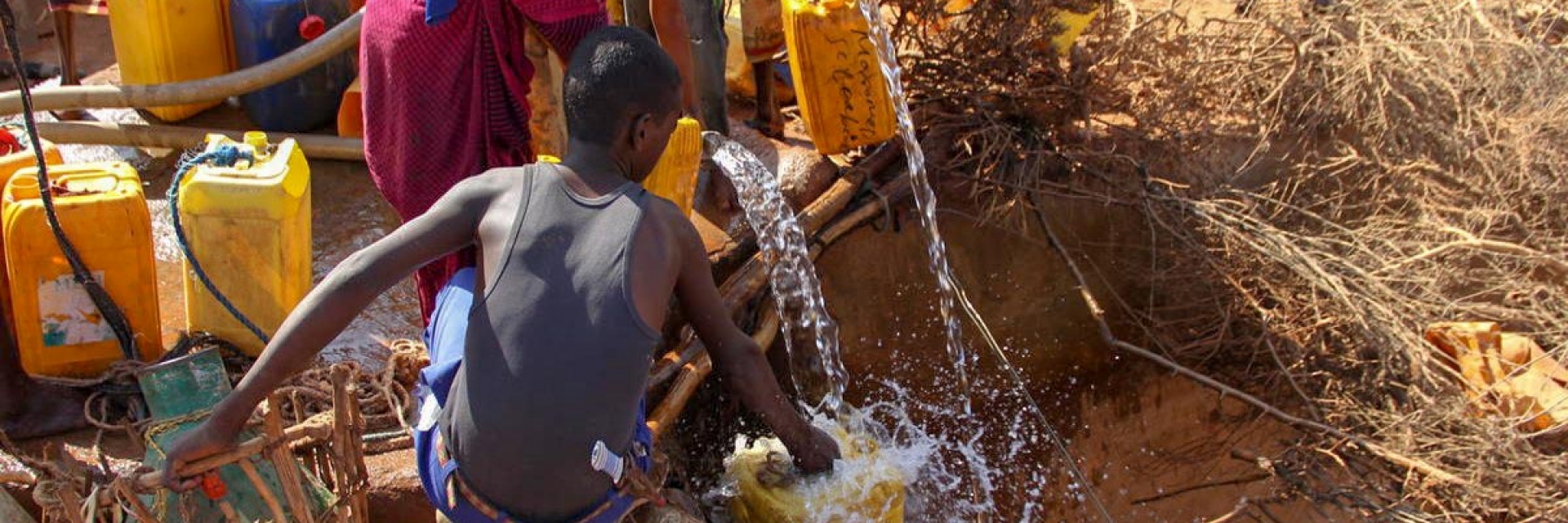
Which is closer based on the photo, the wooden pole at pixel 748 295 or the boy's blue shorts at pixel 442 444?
the boy's blue shorts at pixel 442 444

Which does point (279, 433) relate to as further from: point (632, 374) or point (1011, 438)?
point (1011, 438)

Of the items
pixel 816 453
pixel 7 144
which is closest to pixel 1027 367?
pixel 816 453

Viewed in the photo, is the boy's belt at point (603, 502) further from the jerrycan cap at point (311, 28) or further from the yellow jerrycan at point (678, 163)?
the jerrycan cap at point (311, 28)

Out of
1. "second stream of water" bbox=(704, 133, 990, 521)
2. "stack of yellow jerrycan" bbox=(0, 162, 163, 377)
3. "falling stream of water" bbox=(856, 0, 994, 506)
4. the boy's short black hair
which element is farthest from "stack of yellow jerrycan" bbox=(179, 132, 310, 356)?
"falling stream of water" bbox=(856, 0, 994, 506)

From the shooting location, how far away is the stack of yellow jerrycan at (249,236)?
3.35 m

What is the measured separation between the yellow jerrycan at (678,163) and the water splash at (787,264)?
17.6 inches

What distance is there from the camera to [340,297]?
2.21m

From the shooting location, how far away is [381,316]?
4.00 m

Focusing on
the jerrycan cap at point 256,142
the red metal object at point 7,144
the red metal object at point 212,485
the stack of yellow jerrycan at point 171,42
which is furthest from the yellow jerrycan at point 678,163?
the stack of yellow jerrycan at point 171,42

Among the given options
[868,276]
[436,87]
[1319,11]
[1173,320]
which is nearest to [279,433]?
[436,87]

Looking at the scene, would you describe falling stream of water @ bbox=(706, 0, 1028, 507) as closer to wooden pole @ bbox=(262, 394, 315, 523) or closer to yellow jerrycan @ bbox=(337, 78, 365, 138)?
yellow jerrycan @ bbox=(337, 78, 365, 138)

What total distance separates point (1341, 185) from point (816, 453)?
2.79 m

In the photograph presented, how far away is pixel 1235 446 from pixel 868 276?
1485 mm

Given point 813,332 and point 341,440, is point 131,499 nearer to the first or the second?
point 341,440
